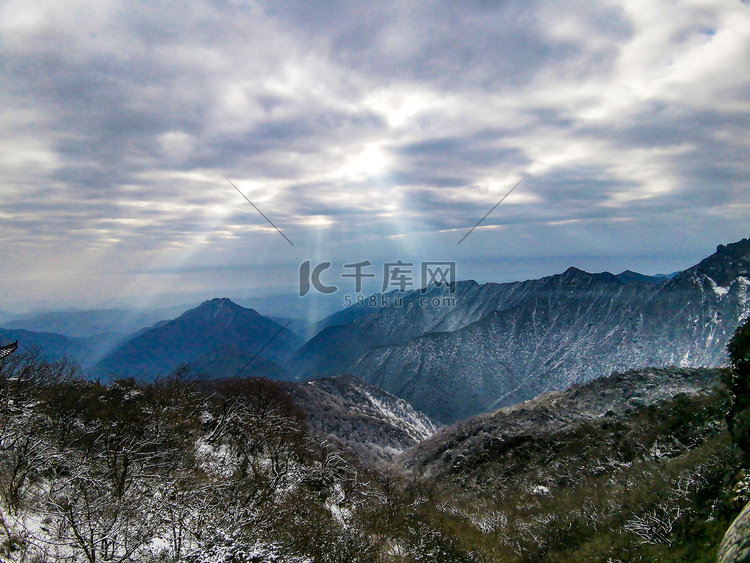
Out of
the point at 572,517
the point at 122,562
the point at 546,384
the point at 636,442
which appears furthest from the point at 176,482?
the point at 546,384

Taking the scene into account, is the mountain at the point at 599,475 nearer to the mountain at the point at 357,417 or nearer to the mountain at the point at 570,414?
the mountain at the point at 570,414

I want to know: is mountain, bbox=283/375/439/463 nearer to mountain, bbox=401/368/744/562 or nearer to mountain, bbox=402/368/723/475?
mountain, bbox=402/368/723/475

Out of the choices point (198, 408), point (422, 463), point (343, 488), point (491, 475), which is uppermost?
point (198, 408)

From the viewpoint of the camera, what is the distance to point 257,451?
105ft

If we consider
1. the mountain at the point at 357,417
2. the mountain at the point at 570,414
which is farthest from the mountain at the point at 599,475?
the mountain at the point at 357,417

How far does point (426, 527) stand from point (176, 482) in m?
17.7

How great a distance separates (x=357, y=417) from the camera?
96375mm

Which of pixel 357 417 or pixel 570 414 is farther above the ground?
pixel 570 414

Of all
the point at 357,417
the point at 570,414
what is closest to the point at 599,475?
the point at 570,414

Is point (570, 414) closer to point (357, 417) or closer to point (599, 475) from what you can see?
point (599, 475)

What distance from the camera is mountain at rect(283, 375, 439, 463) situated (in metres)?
83.8

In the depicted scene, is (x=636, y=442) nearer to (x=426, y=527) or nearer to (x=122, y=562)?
(x=426, y=527)

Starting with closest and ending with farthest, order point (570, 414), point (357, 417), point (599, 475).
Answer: point (599, 475) → point (570, 414) → point (357, 417)

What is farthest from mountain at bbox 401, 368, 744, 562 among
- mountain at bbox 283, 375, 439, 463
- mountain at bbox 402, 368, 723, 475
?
mountain at bbox 283, 375, 439, 463
